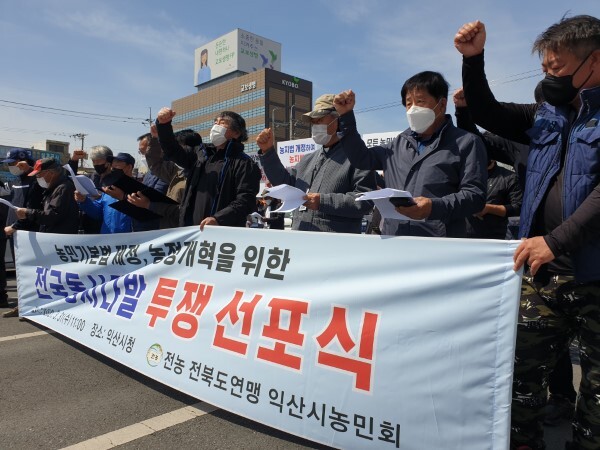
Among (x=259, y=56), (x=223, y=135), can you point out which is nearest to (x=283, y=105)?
(x=259, y=56)

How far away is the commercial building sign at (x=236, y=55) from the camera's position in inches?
3351

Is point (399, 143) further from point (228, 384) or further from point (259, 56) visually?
point (259, 56)

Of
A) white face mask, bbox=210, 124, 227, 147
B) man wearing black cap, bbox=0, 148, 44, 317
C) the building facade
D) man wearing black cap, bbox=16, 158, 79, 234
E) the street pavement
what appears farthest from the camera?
the building facade

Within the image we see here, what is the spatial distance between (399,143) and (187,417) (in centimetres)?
196

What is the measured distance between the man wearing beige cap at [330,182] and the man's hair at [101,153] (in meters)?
2.28

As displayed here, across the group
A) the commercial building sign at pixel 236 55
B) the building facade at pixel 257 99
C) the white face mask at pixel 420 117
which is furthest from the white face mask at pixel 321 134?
the commercial building sign at pixel 236 55

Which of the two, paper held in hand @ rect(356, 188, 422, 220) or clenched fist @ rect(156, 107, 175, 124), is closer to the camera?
paper held in hand @ rect(356, 188, 422, 220)

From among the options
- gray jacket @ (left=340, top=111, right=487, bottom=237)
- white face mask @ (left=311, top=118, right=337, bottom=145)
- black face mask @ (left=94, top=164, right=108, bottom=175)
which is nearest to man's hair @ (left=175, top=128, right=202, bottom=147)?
black face mask @ (left=94, top=164, right=108, bottom=175)

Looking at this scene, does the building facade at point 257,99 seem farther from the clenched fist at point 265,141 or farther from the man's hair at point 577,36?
the man's hair at point 577,36

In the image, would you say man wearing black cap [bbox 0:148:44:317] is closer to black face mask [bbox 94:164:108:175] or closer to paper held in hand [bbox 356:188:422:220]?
black face mask [bbox 94:164:108:175]

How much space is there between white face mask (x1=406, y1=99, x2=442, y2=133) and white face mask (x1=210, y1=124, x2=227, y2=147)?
1528 mm

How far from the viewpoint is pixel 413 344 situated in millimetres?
1799

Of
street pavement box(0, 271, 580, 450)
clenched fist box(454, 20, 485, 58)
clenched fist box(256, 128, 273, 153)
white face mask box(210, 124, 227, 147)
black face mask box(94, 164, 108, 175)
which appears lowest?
street pavement box(0, 271, 580, 450)

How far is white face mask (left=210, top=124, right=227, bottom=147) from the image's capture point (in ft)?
10.8
